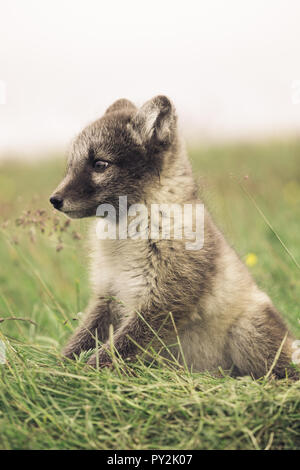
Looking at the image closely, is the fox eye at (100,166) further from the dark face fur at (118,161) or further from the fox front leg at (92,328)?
the fox front leg at (92,328)

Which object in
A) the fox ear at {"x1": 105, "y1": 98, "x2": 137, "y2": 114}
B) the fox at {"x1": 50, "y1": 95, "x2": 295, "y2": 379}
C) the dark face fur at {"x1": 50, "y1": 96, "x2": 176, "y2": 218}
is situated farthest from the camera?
the fox ear at {"x1": 105, "y1": 98, "x2": 137, "y2": 114}

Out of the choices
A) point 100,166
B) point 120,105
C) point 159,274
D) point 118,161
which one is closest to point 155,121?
point 118,161

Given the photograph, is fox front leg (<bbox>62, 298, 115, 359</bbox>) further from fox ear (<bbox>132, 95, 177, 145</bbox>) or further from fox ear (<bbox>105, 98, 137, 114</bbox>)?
fox ear (<bbox>105, 98, 137, 114</bbox>)

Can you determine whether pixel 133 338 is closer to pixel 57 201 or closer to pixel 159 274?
pixel 159 274

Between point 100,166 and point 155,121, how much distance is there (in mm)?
516

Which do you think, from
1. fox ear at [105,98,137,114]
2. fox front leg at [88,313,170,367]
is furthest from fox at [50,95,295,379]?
fox ear at [105,98,137,114]

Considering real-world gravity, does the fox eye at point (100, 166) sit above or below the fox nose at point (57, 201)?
above

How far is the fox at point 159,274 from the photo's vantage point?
3686mm

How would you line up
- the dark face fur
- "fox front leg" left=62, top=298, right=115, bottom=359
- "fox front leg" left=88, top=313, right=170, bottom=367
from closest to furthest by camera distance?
1. "fox front leg" left=88, top=313, right=170, bottom=367
2. the dark face fur
3. "fox front leg" left=62, top=298, right=115, bottom=359

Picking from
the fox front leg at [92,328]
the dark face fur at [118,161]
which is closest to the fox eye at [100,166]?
the dark face fur at [118,161]

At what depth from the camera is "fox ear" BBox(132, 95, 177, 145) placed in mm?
3873

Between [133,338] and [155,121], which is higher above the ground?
[155,121]

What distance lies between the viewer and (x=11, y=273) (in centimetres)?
782

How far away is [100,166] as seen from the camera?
12.6ft
